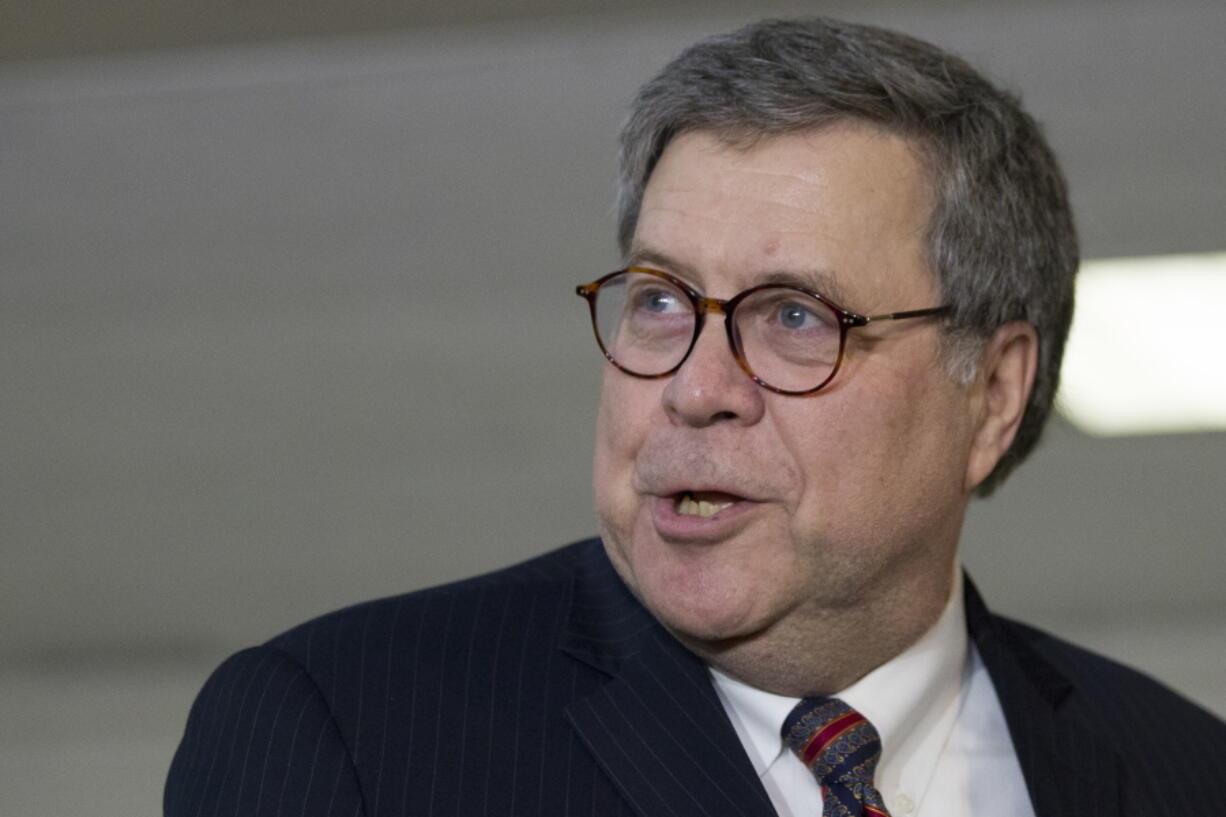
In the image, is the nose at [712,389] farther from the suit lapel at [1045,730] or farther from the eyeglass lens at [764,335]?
the suit lapel at [1045,730]

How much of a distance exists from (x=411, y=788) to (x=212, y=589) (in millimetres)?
2776

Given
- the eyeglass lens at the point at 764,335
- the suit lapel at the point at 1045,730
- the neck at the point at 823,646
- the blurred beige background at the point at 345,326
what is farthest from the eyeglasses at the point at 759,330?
the blurred beige background at the point at 345,326

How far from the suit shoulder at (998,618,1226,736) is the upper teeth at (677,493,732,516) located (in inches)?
23.9

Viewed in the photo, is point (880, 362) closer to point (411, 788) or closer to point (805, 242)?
point (805, 242)

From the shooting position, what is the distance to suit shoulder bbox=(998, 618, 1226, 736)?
2047 mm

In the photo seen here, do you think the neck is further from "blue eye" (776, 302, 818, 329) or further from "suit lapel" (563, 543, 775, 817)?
"blue eye" (776, 302, 818, 329)

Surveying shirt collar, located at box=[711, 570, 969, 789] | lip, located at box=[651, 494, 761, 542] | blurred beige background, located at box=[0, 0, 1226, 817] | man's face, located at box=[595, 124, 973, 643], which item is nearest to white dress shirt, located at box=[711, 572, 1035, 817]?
shirt collar, located at box=[711, 570, 969, 789]

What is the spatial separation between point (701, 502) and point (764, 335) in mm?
186

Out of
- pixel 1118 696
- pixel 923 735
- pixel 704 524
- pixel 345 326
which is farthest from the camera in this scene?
pixel 345 326

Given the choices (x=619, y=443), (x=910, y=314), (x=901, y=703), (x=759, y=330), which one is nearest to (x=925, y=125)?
(x=910, y=314)

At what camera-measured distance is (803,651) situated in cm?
169

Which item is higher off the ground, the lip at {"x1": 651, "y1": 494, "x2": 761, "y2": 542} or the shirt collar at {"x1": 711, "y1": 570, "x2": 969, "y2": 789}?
the lip at {"x1": 651, "y1": 494, "x2": 761, "y2": 542}

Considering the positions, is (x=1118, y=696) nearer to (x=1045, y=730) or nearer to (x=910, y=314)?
(x=1045, y=730)

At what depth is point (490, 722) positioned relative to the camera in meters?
1.64
